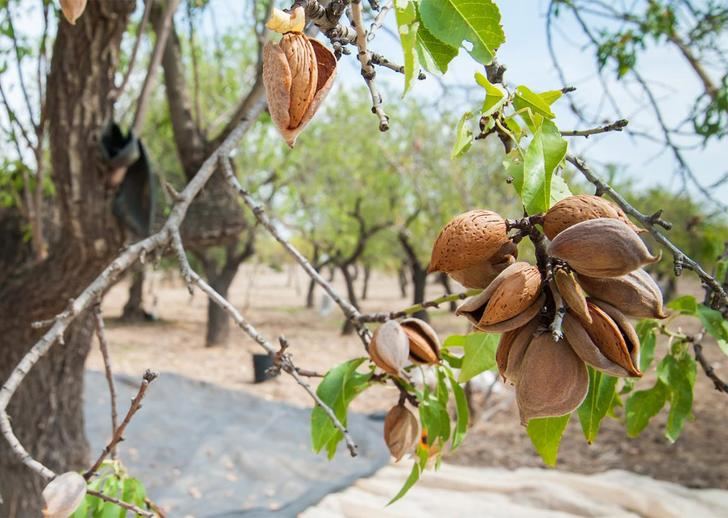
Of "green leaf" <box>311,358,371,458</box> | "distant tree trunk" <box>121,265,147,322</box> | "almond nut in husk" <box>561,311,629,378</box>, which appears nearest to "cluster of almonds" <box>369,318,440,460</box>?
"green leaf" <box>311,358,371,458</box>

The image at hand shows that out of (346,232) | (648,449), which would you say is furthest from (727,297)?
(346,232)

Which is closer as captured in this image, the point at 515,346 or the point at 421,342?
the point at 515,346

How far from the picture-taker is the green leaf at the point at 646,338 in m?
1.35

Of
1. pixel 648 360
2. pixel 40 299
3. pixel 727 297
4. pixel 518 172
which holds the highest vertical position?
pixel 518 172

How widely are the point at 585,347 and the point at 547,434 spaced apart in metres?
0.32

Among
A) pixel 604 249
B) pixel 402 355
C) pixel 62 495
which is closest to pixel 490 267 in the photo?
pixel 604 249

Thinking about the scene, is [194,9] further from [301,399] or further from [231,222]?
[301,399]

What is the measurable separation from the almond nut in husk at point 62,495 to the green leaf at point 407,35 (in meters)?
0.83

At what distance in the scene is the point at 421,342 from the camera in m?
1.20

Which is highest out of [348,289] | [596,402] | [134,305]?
[596,402]

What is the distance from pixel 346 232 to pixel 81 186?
1386 centimetres

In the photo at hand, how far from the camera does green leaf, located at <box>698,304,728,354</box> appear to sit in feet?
3.77

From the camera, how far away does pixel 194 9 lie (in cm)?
411

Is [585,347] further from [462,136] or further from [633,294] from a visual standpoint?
[462,136]
